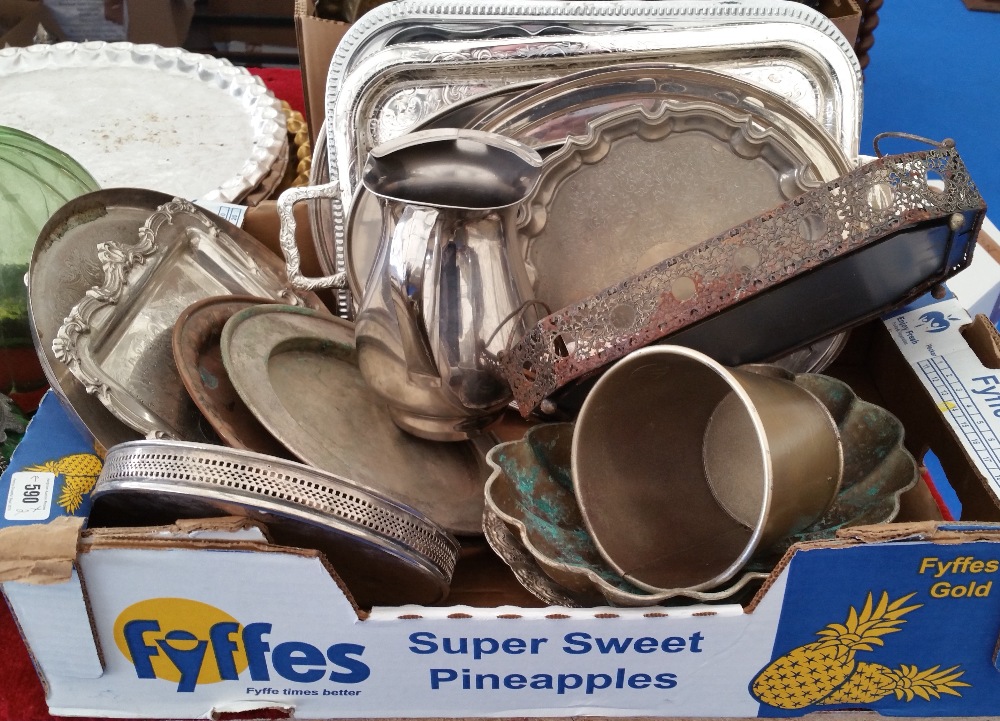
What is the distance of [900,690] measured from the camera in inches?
23.7

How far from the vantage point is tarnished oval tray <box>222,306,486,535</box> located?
620mm

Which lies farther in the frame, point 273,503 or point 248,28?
point 248,28

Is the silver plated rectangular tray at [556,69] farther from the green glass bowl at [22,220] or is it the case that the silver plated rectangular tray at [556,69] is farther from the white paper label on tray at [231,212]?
the green glass bowl at [22,220]

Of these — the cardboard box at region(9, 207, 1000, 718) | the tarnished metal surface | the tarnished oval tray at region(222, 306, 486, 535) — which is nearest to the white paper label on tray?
the tarnished oval tray at region(222, 306, 486, 535)

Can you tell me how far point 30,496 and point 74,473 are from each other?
0.03 metres

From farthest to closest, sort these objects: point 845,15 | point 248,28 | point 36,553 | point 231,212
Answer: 1. point 248,28
2. point 845,15
3. point 231,212
4. point 36,553

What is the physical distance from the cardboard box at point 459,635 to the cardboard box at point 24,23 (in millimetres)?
1046

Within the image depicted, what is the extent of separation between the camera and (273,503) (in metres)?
0.50

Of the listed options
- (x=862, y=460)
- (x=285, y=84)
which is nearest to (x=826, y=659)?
(x=862, y=460)

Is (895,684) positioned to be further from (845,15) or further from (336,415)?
(845,15)

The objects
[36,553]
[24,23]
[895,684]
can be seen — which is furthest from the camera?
[24,23]

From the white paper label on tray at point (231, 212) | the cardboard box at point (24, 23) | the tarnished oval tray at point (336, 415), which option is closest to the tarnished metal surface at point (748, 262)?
the tarnished oval tray at point (336, 415)

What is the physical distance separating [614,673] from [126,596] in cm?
31

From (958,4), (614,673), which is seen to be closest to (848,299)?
(614,673)
